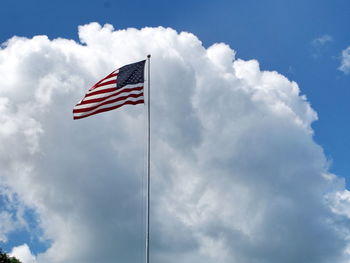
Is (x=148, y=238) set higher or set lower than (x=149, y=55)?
lower

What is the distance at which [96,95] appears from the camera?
28156mm

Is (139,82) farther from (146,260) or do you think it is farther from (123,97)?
(146,260)

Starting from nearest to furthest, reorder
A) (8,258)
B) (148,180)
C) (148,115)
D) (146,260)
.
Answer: (146,260)
(148,180)
(148,115)
(8,258)

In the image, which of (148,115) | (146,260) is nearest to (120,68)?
(148,115)

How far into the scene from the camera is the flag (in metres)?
27.9

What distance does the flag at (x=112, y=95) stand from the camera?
27.9 m

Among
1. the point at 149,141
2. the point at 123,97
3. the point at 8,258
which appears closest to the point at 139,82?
the point at 123,97

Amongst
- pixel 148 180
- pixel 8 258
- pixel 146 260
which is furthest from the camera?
pixel 8 258

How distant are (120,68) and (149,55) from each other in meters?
2.36

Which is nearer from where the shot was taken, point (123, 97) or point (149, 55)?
point (123, 97)

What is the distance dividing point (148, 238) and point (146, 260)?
1231mm

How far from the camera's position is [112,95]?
28.1 m

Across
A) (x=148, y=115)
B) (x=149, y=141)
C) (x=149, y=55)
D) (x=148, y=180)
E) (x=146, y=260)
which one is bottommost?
(x=146, y=260)

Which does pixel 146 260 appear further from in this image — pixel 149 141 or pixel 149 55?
pixel 149 55
